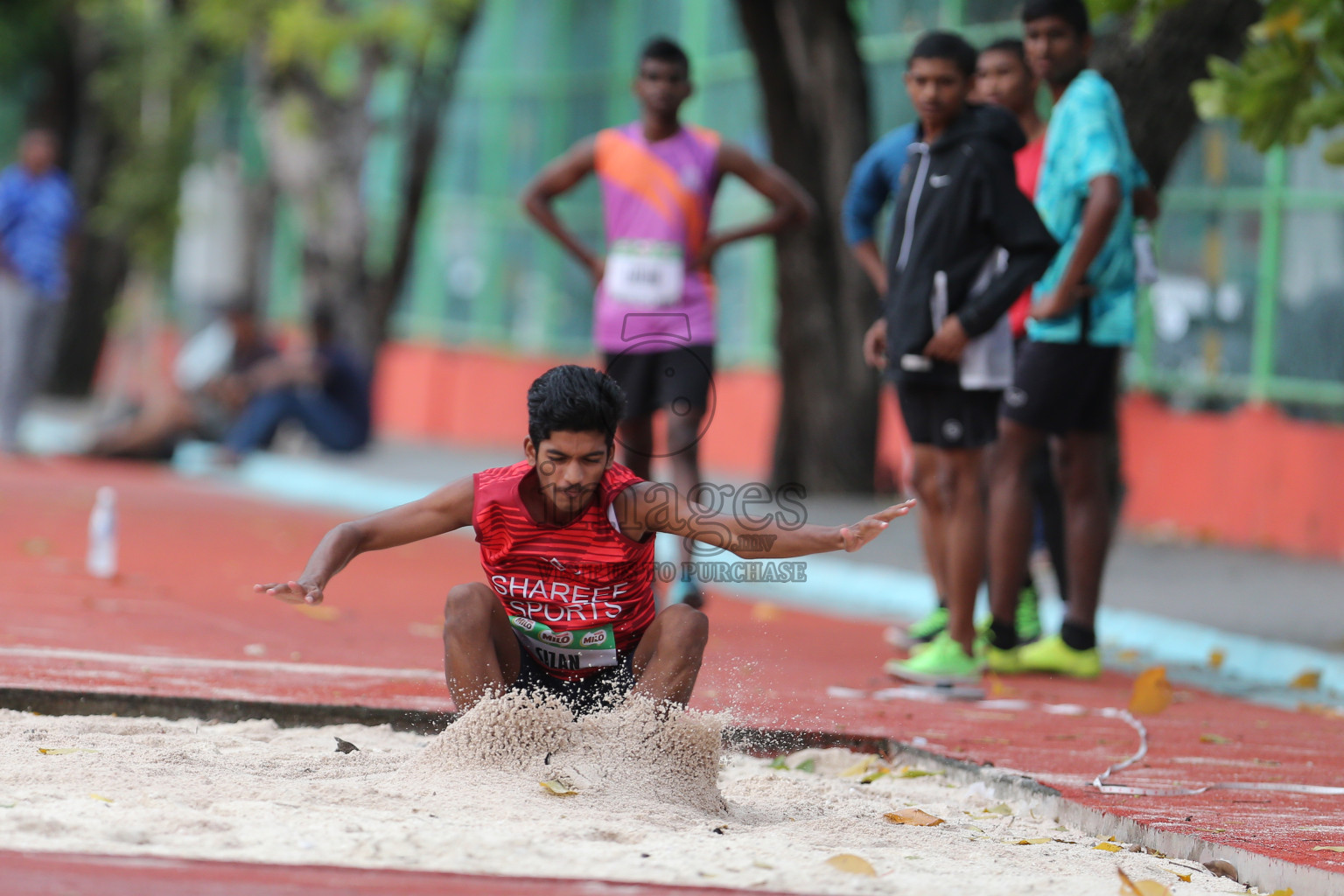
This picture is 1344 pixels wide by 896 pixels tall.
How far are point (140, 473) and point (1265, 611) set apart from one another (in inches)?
365

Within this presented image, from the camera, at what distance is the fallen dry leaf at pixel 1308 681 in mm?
7203

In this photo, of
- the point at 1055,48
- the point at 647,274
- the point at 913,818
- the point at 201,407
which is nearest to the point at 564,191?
the point at 647,274

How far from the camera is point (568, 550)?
184 inches

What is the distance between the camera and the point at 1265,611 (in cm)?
894

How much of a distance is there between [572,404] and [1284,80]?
159 inches

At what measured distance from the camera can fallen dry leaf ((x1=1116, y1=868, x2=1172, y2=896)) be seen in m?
3.68

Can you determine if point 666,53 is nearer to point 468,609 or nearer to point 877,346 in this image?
point 877,346

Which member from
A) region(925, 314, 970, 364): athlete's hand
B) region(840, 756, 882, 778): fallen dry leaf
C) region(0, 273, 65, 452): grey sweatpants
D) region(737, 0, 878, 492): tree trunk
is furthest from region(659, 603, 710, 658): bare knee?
region(0, 273, 65, 452): grey sweatpants

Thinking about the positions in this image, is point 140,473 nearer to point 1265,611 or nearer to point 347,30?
point 347,30

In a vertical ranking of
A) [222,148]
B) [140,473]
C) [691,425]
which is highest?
[222,148]

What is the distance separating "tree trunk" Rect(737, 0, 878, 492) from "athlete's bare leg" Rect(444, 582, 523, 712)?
7.97 metres

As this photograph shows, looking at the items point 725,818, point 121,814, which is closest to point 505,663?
point 725,818

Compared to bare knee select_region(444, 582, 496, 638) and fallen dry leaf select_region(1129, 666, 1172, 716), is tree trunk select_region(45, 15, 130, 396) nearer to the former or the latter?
fallen dry leaf select_region(1129, 666, 1172, 716)

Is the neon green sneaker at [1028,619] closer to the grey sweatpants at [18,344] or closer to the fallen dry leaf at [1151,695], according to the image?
the fallen dry leaf at [1151,695]
